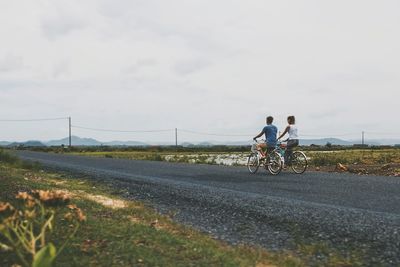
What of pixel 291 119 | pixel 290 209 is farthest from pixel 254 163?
pixel 290 209

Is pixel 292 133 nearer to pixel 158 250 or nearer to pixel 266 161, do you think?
pixel 266 161

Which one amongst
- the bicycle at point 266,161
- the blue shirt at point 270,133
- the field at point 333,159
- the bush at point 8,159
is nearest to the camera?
the bicycle at point 266,161

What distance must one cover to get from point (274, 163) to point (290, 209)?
31.4 ft

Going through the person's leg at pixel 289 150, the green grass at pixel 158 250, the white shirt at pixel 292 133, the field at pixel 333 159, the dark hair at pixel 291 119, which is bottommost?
the green grass at pixel 158 250

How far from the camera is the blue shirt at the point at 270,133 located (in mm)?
20250

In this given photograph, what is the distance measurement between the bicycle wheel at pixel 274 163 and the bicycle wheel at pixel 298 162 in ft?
2.89

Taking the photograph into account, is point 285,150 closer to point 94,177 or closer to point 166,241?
point 94,177

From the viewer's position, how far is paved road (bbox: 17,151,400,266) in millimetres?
7543

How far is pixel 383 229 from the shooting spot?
26.6 ft

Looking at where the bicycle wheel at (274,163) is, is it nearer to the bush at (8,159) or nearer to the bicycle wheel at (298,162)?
the bicycle wheel at (298,162)

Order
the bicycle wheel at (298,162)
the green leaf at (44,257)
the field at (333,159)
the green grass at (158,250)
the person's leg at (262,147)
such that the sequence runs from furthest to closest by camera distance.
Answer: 1. the field at (333,159)
2. the person's leg at (262,147)
3. the bicycle wheel at (298,162)
4. the green grass at (158,250)
5. the green leaf at (44,257)

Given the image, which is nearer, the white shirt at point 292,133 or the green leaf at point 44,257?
the green leaf at point 44,257

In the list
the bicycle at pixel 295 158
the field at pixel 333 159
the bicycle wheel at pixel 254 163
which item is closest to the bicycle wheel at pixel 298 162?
the bicycle at pixel 295 158

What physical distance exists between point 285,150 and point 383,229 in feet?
39.4
